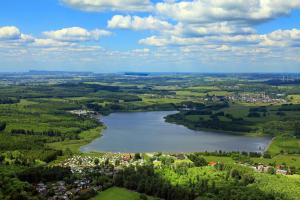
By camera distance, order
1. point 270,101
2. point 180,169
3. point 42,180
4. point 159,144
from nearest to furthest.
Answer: point 42,180
point 180,169
point 159,144
point 270,101

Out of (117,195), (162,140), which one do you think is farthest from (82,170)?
(162,140)

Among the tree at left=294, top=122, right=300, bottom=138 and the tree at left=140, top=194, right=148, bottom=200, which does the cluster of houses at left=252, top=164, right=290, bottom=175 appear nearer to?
the tree at left=140, top=194, right=148, bottom=200

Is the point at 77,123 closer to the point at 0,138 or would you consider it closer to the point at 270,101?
the point at 0,138

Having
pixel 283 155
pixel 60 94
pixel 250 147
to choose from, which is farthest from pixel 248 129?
pixel 60 94

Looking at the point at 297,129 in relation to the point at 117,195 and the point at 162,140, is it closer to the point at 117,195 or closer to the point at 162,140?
the point at 162,140

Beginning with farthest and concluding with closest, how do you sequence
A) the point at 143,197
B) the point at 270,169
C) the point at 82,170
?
1. the point at 270,169
2. the point at 82,170
3. the point at 143,197

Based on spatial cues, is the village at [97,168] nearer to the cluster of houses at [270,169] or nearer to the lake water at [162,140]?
the cluster of houses at [270,169]

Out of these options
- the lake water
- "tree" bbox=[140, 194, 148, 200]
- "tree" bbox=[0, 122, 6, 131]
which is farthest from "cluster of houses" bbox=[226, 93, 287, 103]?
"tree" bbox=[140, 194, 148, 200]

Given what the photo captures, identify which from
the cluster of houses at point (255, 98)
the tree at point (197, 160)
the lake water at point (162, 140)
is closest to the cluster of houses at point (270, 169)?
the tree at point (197, 160)
